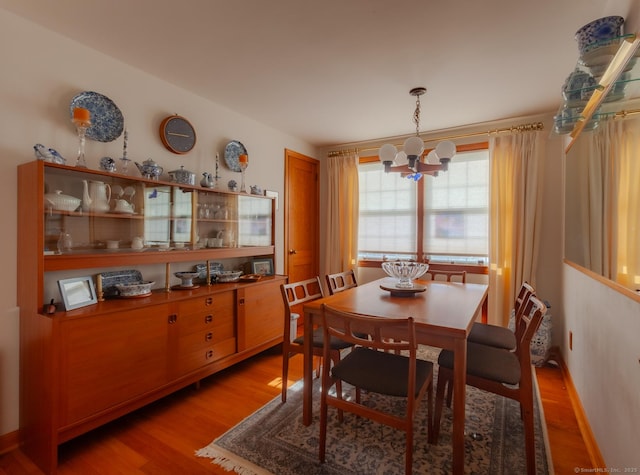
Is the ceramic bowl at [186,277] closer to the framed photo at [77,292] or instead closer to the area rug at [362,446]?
the framed photo at [77,292]

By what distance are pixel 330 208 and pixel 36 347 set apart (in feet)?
10.9

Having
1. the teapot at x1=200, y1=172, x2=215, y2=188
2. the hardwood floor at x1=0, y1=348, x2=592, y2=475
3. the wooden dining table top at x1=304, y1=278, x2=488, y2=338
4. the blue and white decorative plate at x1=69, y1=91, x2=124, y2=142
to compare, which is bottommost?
the hardwood floor at x1=0, y1=348, x2=592, y2=475

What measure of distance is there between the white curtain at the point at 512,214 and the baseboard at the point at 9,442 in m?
3.91

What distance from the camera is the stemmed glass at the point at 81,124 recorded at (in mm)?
1841

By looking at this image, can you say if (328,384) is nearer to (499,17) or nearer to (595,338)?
(595,338)

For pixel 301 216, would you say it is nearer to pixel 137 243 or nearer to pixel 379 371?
pixel 137 243

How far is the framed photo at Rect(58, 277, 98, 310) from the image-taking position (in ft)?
5.79

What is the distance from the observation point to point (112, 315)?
5.96 ft

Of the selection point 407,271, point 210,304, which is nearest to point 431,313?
point 407,271

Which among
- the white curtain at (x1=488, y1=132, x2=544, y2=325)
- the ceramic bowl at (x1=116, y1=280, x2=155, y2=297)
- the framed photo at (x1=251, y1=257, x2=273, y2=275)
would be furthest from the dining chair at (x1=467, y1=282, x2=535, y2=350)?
the ceramic bowl at (x1=116, y1=280, x2=155, y2=297)

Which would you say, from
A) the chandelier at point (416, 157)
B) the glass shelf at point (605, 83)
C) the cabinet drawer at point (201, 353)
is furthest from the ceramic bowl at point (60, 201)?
the glass shelf at point (605, 83)

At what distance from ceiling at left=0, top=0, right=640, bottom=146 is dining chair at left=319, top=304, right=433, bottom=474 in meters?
1.64

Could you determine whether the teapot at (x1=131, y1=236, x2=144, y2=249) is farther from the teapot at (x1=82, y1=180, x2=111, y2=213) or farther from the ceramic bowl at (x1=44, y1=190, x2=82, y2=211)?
the ceramic bowl at (x1=44, y1=190, x2=82, y2=211)

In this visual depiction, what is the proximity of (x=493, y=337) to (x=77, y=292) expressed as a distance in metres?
2.67
